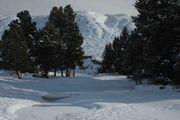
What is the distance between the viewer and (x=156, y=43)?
3925 cm

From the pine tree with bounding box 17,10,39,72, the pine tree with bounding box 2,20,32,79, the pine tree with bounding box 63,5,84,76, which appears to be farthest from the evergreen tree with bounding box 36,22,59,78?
the pine tree with bounding box 2,20,32,79

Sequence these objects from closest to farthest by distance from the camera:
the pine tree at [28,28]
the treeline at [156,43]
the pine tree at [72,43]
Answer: the treeline at [156,43], the pine tree at [28,28], the pine tree at [72,43]

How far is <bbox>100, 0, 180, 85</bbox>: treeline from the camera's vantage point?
37312 millimetres

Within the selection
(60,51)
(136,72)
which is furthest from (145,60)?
(60,51)

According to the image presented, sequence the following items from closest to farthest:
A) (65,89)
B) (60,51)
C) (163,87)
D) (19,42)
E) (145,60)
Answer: (163,87) < (145,60) < (65,89) < (19,42) < (60,51)

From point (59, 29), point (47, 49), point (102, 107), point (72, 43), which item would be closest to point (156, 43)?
point (102, 107)

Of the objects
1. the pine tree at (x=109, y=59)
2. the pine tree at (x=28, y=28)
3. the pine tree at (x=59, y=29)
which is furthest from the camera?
the pine tree at (x=109, y=59)

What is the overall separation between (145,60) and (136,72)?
9.36 feet

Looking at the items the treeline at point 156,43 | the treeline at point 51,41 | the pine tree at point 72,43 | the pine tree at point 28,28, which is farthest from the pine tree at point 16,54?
the treeline at point 156,43

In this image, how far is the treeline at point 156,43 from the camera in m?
37.3

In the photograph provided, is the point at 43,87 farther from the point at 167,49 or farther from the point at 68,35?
the point at 68,35

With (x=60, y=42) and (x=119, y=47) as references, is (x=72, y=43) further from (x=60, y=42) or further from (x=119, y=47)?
(x=119, y=47)

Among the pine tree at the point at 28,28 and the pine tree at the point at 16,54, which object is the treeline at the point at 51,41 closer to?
A: the pine tree at the point at 28,28

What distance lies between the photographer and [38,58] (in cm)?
6531
